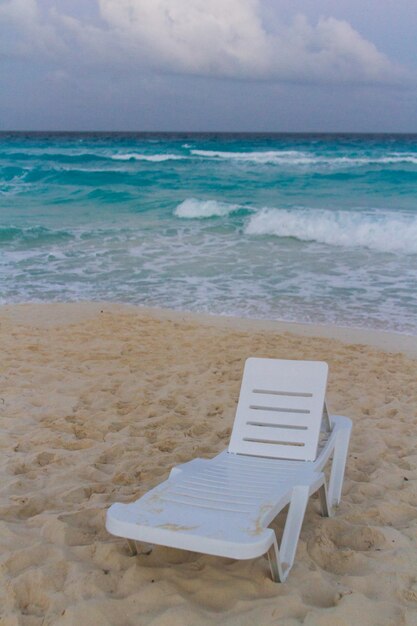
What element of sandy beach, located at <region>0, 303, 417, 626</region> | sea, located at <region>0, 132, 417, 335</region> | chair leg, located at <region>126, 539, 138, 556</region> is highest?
chair leg, located at <region>126, 539, 138, 556</region>

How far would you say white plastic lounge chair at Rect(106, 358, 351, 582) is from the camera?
2.61 m

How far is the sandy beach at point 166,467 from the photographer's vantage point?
274cm

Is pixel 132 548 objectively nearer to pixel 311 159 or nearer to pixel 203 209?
pixel 203 209

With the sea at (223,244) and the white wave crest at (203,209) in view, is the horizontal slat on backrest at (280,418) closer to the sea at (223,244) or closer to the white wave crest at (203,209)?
the sea at (223,244)

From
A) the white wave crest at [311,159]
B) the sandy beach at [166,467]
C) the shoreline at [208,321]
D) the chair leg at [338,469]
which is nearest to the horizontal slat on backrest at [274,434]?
the chair leg at [338,469]

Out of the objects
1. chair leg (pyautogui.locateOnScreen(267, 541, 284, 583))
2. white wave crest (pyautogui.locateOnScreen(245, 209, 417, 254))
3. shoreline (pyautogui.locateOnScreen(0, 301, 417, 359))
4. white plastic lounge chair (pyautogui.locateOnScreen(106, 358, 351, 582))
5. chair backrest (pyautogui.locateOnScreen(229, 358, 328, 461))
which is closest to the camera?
white plastic lounge chair (pyautogui.locateOnScreen(106, 358, 351, 582))

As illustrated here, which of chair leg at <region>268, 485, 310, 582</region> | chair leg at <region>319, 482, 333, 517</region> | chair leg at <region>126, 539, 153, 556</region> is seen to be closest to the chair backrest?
chair leg at <region>319, 482, 333, 517</region>

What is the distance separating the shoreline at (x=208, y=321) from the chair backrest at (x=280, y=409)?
3155mm

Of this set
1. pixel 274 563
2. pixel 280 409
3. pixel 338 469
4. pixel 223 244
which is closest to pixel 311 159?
pixel 223 244

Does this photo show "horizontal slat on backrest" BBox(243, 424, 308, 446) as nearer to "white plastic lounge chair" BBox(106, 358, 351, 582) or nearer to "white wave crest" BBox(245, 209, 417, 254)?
"white plastic lounge chair" BBox(106, 358, 351, 582)

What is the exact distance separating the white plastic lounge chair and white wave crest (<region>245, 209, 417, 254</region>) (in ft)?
32.4

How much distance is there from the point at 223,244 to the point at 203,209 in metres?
4.53

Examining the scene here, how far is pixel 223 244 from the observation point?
1417 cm

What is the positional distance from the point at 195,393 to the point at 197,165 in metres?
29.6
